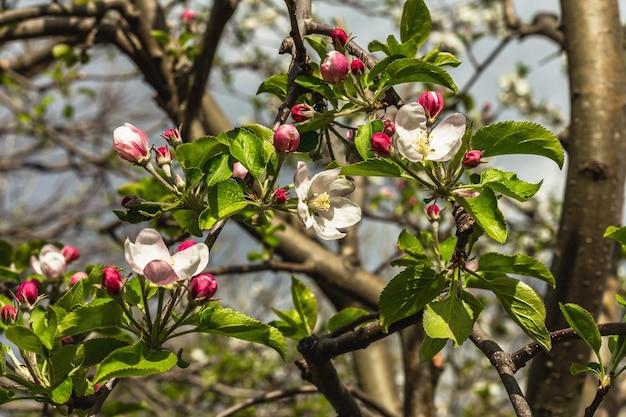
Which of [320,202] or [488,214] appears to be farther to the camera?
[320,202]

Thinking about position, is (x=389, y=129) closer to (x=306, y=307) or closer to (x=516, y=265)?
(x=516, y=265)

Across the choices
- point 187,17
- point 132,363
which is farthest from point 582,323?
point 187,17

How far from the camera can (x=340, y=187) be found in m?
0.87

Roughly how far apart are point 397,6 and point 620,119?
3478 millimetres

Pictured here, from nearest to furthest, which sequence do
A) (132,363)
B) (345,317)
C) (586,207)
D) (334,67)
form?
(132,363) < (334,67) < (345,317) < (586,207)

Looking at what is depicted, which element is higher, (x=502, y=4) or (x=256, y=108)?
(x=502, y=4)

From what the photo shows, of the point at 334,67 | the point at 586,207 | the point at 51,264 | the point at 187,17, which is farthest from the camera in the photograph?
the point at 187,17

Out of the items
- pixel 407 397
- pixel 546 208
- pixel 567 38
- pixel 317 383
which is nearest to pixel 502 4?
pixel 567 38

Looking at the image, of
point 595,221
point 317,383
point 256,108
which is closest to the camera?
point 317,383

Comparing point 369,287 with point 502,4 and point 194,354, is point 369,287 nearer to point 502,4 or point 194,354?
point 502,4

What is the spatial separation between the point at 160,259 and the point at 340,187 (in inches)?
9.5

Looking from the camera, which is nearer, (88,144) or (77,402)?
(77,402)

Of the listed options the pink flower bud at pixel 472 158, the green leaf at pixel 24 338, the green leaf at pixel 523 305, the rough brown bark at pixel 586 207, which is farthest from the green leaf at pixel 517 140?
the rough brown bark at pixel 586 207

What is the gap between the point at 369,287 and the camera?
2.20 metres
